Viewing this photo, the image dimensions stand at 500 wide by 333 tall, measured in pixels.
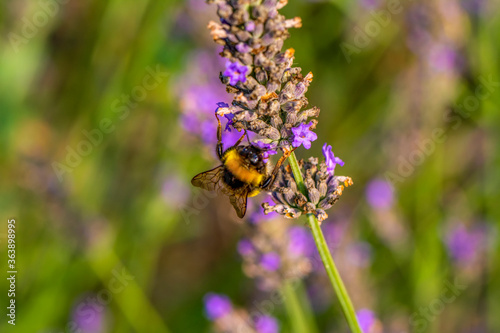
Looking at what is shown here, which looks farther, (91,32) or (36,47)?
(91,32)

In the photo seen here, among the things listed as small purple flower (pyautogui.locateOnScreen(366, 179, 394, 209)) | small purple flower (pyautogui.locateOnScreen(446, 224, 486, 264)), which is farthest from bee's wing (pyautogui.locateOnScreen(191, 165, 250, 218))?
small purple flower (pyautogui.locateOnScreen(446, 224, 486, 264))

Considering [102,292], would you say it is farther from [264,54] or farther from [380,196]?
[264,54]

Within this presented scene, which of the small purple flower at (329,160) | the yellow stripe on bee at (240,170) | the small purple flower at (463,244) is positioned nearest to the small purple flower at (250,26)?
the small purple flower at (329,160)

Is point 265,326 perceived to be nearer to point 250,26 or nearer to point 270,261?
point 270,261

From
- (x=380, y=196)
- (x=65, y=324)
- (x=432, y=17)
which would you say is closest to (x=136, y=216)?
(x=65, y=324)

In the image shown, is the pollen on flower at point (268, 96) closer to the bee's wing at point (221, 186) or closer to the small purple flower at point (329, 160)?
the small purple flower at point (329, 160)

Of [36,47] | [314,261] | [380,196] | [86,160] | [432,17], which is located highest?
[36,47]

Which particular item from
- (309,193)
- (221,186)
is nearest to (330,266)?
(309,193)

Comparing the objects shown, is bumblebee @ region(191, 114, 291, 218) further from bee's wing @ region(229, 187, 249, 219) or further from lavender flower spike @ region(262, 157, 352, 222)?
lavender flower spike @ region(262, 157, 352, 222)
